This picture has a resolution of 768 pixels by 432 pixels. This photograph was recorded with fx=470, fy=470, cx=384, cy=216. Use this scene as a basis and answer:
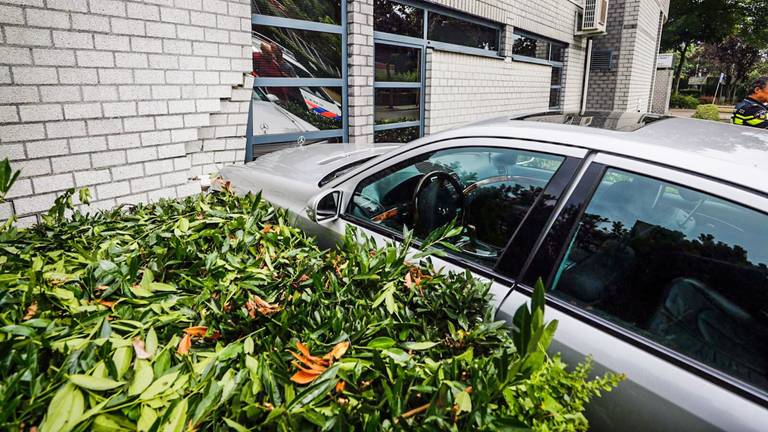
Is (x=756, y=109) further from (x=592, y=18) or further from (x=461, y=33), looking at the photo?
(x=592, y=18)

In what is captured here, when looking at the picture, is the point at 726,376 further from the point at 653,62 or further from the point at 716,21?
the point at 716,21

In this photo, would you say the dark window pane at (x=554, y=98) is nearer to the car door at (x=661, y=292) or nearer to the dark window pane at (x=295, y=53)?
the dark window pane at (x=295, y=53)

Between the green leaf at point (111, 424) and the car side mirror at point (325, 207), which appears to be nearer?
the green leaf at point (111, 424)

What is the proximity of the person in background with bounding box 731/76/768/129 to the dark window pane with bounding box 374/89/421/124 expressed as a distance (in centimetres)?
425

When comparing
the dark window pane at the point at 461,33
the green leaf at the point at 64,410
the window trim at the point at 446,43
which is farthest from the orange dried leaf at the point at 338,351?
the dark window pane at the point at 461,33

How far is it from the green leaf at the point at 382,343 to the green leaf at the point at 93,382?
2.02ft

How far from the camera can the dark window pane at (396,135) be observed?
6.84 m

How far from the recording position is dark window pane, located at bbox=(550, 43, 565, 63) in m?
11.4

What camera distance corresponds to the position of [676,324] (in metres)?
1.42

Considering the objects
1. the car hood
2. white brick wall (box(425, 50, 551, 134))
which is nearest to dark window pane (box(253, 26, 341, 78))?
the car hood

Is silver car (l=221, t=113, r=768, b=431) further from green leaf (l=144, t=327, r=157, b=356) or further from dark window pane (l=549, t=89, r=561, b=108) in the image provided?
dark window pane (l=549, t=89, r=561, b=108)

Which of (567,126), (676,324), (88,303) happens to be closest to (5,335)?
(88,303)

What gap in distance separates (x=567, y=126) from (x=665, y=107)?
27.2 metres

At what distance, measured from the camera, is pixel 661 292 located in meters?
1.48
